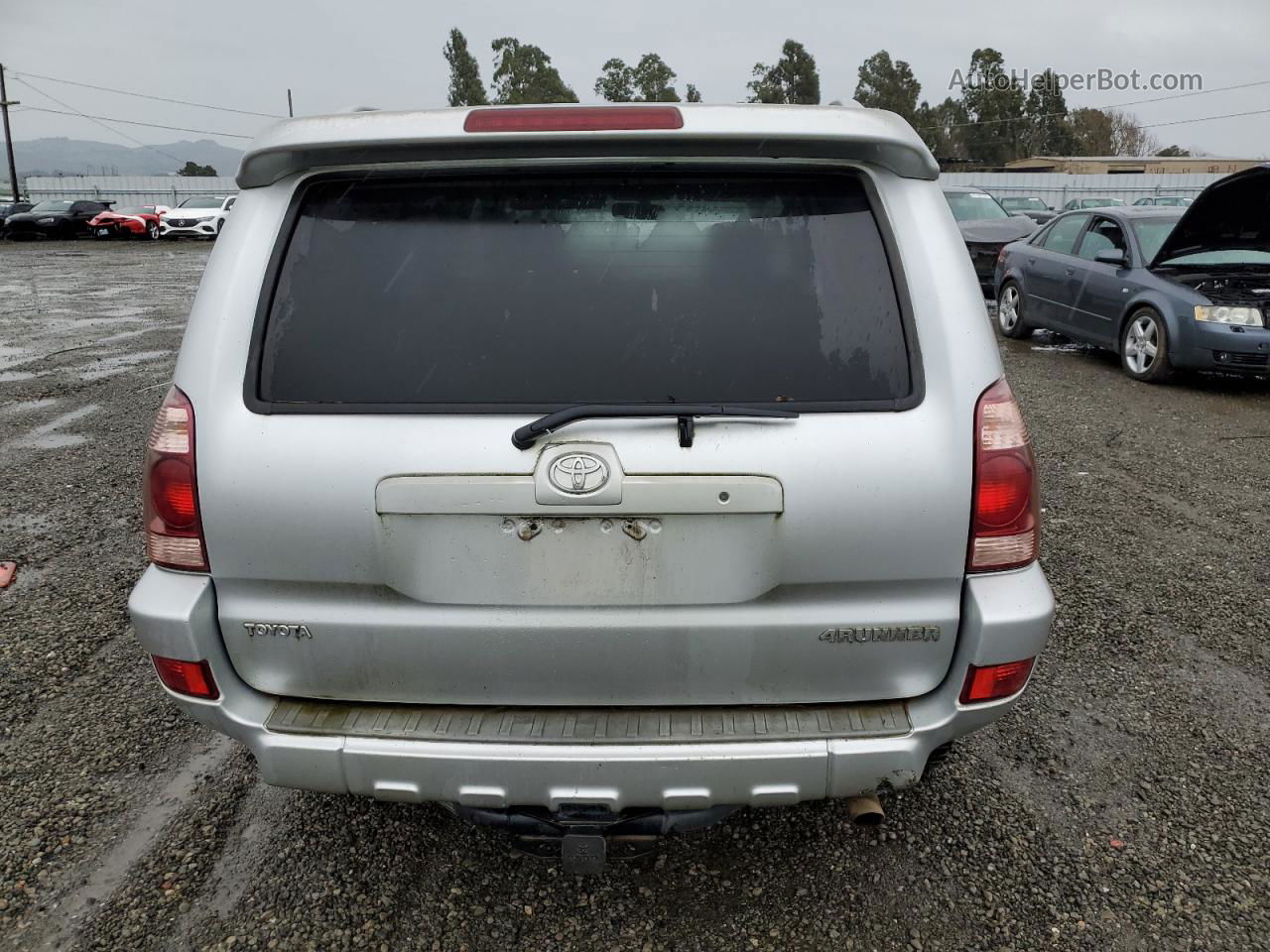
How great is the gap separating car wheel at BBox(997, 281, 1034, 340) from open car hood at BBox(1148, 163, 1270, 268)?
2.28 meters

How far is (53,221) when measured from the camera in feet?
110

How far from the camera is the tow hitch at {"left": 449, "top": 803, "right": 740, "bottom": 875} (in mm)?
2078

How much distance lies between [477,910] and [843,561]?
1.33 metres

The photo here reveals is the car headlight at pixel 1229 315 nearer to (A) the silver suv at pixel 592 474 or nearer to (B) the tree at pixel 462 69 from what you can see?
(A) the silver suv at pixel 592 474

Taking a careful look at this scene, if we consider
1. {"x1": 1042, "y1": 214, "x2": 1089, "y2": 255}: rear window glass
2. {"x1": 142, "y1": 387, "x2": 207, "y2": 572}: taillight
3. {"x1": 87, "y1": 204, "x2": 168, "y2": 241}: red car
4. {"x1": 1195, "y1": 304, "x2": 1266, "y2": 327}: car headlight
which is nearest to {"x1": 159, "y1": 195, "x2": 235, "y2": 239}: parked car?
{"x1": 87, "y1": 204, "x2": 168, "y2": 241}: red car

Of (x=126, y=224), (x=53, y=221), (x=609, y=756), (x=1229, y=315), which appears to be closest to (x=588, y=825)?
(x=609, y=756)

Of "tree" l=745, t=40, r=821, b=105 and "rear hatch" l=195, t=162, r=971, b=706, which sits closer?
"rear hatch" l=195, t=162, r=971, b=706

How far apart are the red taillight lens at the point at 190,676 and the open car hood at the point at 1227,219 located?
8088 mm

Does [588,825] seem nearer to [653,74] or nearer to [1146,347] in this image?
[1146,347]

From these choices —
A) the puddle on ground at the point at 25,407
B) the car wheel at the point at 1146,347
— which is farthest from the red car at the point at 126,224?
the car wheel at the point at 1146,347

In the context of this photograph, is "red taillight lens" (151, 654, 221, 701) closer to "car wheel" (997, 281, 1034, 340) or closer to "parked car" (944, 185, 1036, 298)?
"parked car" (944, 185, 1036, 298)

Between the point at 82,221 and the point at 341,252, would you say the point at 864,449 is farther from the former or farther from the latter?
the point at 82,221

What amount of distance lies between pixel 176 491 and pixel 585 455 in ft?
2.96

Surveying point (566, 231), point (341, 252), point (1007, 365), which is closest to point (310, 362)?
point (341, 252)
